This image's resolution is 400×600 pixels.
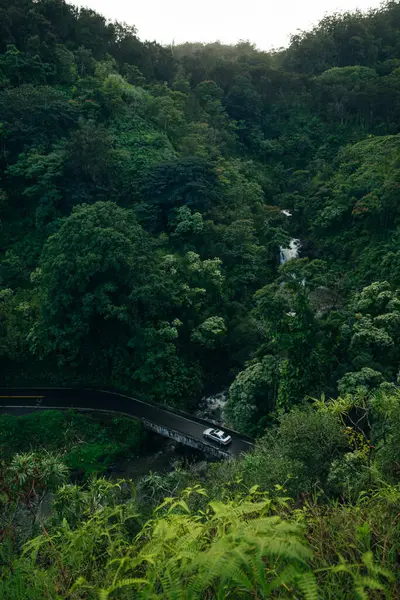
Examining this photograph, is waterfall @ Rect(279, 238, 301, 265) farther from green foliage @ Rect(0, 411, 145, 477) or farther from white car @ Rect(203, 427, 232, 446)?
green foliage @ Rect(0, 411, 145, 477)

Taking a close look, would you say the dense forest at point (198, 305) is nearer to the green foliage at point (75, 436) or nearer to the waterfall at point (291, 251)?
the green foliage at point (75, 436)

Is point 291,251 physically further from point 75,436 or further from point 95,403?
point 75,436

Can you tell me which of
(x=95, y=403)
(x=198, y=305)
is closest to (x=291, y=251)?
(x=198, y=305)

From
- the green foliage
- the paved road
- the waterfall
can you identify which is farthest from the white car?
the waterfall

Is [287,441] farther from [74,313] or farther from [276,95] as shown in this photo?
[276,95]

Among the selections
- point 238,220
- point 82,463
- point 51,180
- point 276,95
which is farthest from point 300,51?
point 82,463
